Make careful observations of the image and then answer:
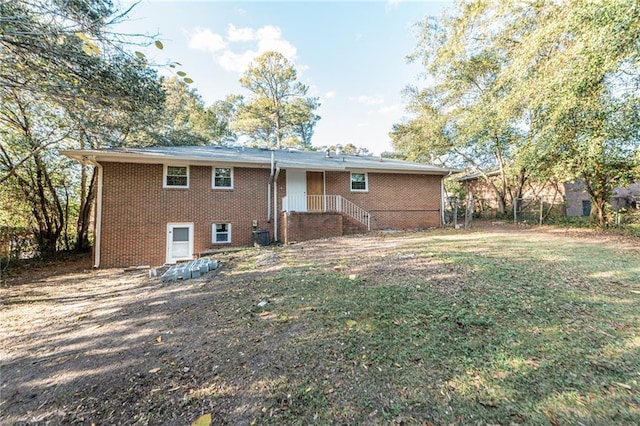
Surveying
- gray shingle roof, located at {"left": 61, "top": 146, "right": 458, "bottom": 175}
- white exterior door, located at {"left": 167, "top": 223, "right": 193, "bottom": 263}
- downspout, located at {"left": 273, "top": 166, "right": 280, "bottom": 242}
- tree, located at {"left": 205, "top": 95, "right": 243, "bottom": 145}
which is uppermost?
tree, located at {"left": 205, "top": 95, "right": 243, "bottom": 145}

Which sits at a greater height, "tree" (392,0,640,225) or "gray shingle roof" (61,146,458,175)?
"tree" (392,0,640,225)

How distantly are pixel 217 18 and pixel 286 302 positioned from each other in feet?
30.2

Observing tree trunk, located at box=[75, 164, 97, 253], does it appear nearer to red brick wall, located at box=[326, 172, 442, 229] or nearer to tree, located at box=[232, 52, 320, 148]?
red brick wall, located at box=[326, 172, 442, 229]

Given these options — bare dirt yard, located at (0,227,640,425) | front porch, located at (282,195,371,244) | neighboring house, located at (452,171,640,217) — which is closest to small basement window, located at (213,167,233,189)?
front porch, located at (282,195,371,244)

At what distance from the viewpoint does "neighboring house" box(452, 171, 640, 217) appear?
16969 millimetres

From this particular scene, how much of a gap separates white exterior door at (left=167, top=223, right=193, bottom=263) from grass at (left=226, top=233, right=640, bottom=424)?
21.5 feet

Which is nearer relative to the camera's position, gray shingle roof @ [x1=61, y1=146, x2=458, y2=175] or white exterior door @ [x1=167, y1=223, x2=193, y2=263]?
gray shingle roof @ [x1=61, y1=146, x2=458, y2=175]

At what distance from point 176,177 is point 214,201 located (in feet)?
5.09

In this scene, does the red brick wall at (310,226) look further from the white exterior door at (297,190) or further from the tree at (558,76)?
the tree at (558,76)

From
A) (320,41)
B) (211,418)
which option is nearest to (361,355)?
(211,418)

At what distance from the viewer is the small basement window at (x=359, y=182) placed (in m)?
12.0

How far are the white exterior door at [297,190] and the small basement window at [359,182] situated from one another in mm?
2252

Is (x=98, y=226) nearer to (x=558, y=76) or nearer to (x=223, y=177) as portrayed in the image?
(x=223, y=177)

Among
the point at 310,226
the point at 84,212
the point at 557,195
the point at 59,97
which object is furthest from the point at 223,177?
the point at 557,195
